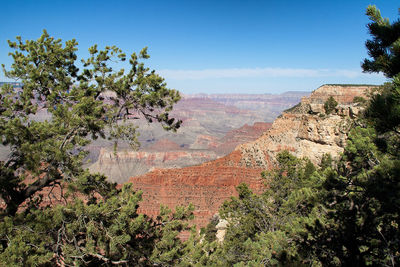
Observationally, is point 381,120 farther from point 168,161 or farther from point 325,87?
point 168,161

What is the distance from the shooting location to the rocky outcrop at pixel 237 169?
117 feet

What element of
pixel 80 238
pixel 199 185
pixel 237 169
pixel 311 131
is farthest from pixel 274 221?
pixel 237 169

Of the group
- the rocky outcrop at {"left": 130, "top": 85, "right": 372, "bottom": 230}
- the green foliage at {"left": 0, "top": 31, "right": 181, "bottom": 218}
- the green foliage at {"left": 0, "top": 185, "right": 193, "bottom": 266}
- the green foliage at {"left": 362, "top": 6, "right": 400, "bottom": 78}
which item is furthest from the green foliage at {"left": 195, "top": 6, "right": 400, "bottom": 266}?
the rocky outcrop at {"left": 130, "top": 85, "right": 372, "bottom": 230}

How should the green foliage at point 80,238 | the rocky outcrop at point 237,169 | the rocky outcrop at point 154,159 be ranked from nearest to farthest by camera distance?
the green foliage at point 80,238, the rocky outcrop at point 237,169, the rocky outcrop at point 154,159

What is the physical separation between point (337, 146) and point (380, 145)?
93.9 feet

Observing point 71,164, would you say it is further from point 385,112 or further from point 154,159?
point 154,159

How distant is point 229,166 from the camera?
1882 inches

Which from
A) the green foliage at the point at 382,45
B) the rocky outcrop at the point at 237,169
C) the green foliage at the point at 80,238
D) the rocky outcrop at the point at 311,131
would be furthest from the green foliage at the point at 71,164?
the rocky outcrop at the point at 237,169

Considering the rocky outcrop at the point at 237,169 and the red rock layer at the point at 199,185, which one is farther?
the red rock layer at the point at 199,185

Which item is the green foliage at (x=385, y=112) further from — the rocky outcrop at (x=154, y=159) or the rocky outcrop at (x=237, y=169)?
the rocky outcrop at (x=154, y=159)

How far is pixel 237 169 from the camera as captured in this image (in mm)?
46312

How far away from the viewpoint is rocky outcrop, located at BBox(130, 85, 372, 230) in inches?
1410

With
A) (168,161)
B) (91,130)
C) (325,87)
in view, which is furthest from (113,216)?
(168,161)

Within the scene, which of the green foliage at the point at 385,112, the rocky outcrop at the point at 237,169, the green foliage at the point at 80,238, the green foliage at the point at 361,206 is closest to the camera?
the green foliage at the point at 385,112
